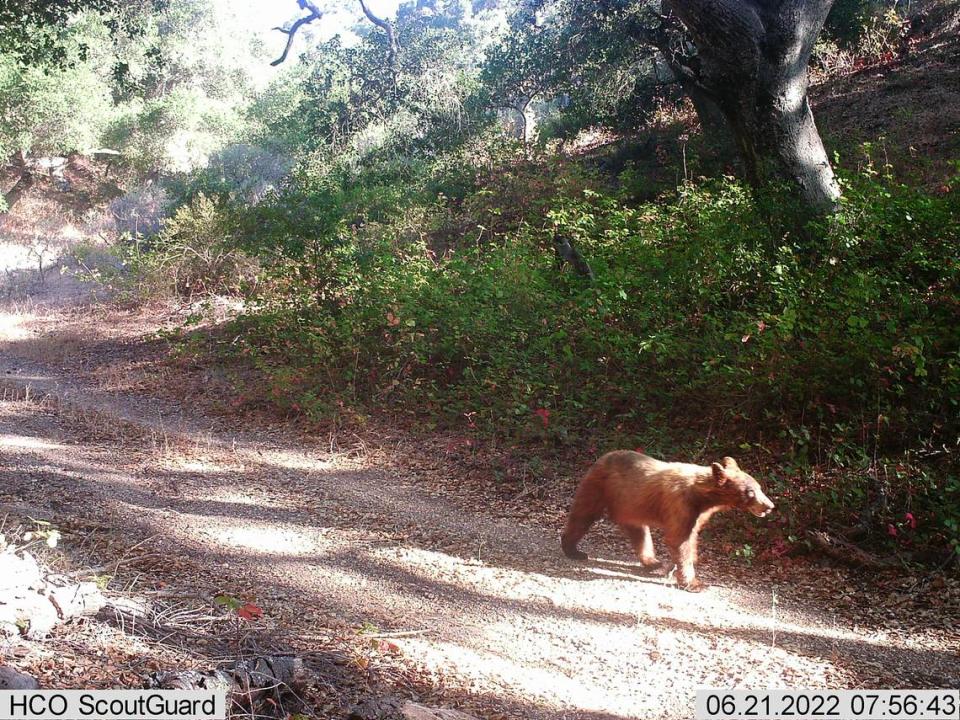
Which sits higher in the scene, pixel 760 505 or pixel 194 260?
pixel 194 260

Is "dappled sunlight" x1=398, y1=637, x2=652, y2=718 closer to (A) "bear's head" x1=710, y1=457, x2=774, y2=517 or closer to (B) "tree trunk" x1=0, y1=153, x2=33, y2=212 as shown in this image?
(A) "bear's head" x1=710, y1=457, x2=774, y2=517

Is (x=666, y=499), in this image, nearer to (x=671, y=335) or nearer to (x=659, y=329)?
(x=671, y=335)

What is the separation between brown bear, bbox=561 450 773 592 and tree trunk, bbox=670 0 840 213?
491 cm

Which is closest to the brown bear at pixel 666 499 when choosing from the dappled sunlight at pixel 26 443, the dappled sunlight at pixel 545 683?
the dappled sunlight at pixel 545 683

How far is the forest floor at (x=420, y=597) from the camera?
12.1 ft

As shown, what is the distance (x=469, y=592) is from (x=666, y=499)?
4.49ft

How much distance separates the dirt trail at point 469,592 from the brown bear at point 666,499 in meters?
0.26

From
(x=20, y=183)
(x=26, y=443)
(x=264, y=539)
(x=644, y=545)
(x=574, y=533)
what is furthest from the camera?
(x=20, y=183)

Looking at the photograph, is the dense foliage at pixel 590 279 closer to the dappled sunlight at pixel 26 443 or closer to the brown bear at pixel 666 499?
the brown bear at pixel 666 499

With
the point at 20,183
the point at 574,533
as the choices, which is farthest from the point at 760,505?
the point at 20,183

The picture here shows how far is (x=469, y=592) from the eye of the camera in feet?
16.4

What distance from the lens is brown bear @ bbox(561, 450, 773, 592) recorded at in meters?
4.90

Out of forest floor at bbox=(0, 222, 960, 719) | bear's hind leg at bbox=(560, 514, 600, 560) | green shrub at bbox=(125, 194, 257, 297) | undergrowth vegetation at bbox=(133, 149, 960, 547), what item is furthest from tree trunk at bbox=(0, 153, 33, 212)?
bear's hind leg at bbox=(560, 514, 600, 560)

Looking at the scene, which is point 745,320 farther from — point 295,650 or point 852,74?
point 852,74
